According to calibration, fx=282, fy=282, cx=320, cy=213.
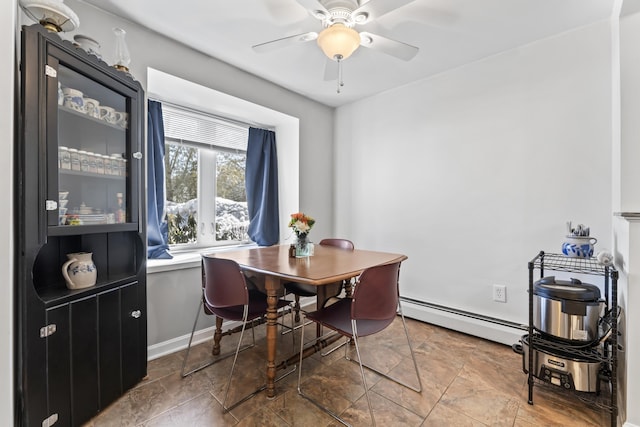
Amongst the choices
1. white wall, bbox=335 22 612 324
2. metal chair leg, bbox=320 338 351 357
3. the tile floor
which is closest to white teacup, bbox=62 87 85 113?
the tile floor

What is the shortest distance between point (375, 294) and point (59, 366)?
1.58 metres

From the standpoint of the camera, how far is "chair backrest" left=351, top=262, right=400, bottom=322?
4.93ft

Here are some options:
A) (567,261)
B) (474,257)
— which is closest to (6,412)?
(474,257)

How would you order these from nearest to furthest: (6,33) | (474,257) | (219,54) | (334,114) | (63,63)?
1. (6,33)
2. (63,63)
3. (219,54)
4. (474,257)
5. (334,114)

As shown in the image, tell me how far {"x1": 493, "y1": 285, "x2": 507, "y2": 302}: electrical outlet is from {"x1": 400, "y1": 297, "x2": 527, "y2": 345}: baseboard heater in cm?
17

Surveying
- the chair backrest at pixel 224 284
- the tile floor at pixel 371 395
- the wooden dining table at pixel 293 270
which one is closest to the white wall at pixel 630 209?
the tile floor at pixel 371 395

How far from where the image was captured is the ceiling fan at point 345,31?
1.54 metres

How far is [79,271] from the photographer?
1.52 metres

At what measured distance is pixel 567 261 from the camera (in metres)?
2.03

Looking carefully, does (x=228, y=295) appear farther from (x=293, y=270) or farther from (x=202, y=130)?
(x=202, y=130)

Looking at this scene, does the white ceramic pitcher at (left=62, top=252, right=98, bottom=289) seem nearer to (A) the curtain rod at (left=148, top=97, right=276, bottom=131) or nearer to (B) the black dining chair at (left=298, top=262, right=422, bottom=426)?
(B) the black dining chair at (left=298, top=262, right=422, bottom=426)

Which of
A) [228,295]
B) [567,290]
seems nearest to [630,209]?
[567,290]

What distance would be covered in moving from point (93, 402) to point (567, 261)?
3106 mm

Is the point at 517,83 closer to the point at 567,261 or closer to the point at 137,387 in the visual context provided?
the point at 567,261
